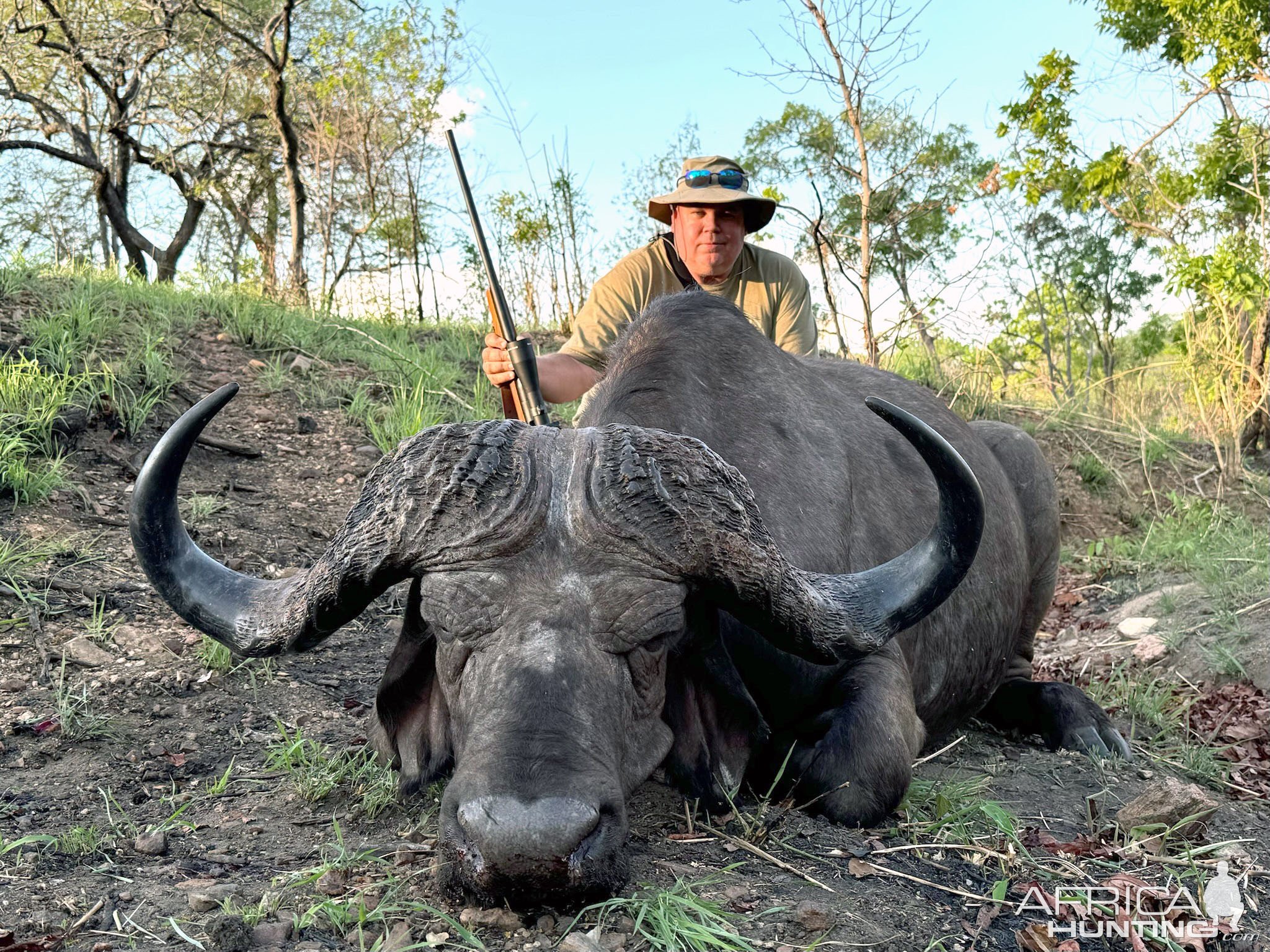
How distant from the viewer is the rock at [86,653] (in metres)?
4.08

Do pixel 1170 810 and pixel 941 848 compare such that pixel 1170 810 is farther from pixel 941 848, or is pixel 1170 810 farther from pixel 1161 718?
pixel 1161 718

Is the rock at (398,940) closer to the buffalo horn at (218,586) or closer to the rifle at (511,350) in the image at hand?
the buffalo horn at (218,586)

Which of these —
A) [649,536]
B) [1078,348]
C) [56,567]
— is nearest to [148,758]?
[56,567]

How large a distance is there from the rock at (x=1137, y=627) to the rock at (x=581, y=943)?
5.13 metres

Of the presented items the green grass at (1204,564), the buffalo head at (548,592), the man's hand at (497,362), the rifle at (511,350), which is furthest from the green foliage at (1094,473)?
the buffalo head at (548,592)

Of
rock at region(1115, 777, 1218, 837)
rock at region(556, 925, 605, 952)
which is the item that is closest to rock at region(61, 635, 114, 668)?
rock at region(556, 925, 605, 952)

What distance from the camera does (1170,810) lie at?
3152mm

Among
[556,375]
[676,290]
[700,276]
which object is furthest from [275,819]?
[700,276]

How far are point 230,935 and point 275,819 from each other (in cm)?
91

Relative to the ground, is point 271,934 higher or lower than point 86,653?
lower

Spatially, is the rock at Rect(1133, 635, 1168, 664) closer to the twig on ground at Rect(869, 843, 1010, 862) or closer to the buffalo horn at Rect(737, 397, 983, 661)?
the twig on ground at Rect(869, 843, 1010, 862)

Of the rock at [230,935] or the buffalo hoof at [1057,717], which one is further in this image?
the buffalo hoof at [1057,717]

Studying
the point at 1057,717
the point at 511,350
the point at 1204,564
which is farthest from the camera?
the point at 1204,564

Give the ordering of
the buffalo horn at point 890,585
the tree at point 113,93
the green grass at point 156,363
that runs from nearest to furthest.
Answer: the buffalo horn at point 890,585 < the green grass at point 156,363 < the tree at point 113,93
